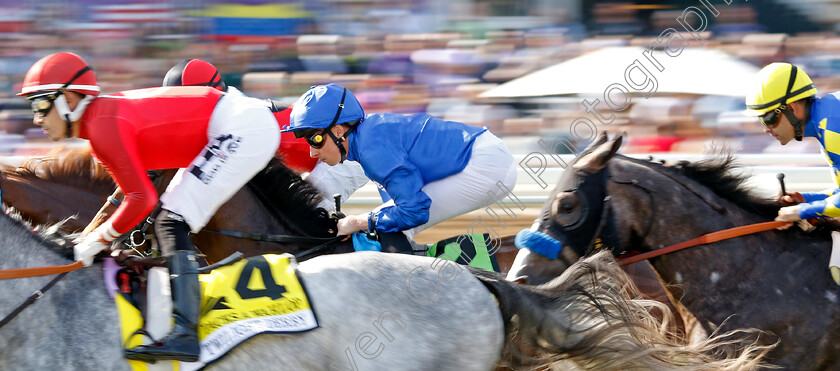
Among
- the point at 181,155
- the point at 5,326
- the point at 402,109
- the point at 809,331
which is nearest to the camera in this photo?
the point at 5,326

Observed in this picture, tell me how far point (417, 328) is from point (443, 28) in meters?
4.82

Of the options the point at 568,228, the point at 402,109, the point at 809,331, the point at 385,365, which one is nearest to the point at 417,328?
the point at 385,365

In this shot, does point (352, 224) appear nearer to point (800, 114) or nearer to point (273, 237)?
point (273, 237)

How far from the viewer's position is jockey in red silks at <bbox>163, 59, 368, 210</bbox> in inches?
167

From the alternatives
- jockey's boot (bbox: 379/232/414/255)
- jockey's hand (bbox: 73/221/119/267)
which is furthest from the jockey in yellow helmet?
jockey's hand (bbox: 73/221/119/267)

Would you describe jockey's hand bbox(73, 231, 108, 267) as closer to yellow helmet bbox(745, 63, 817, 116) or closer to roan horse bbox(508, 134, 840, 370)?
roan horse bbox(508, 134, 840, 370)

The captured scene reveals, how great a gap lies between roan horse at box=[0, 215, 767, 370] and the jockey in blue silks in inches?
25.5

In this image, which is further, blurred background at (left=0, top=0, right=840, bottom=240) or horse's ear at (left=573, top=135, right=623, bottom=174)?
blurred background at (left=0, top=0, right=840, bottom=240)

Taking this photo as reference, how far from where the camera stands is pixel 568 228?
319 cm

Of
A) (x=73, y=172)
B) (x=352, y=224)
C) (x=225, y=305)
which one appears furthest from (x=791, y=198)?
(x=73, y=172)

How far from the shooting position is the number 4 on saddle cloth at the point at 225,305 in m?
2.42

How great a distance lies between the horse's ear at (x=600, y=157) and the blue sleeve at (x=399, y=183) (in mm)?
644

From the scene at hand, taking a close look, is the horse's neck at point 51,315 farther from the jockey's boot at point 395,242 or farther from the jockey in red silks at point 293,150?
the jockey in red silks at point 293,150

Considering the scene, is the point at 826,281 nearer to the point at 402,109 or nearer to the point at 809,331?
the point at 809,331
